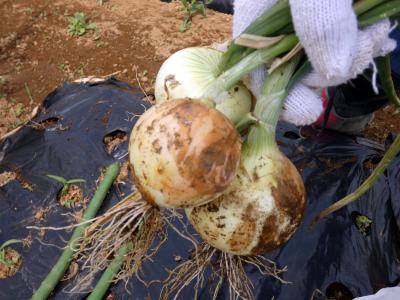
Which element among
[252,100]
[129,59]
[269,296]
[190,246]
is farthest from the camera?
[129,59]

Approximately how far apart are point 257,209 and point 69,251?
2.31 feet

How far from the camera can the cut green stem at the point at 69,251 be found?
129cm

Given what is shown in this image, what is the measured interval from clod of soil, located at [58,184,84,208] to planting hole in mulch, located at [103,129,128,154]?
21cm

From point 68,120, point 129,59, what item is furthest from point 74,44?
point 68,120

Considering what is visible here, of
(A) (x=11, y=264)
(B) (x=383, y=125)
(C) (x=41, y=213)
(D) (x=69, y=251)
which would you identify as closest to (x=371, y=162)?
(B) (x=383, y=125)

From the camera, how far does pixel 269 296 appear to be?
130 cm

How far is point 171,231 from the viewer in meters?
1.46

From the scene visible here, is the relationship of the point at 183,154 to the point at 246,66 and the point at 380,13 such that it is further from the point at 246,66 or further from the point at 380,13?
the point at 380,13

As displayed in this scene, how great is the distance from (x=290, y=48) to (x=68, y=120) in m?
1.12

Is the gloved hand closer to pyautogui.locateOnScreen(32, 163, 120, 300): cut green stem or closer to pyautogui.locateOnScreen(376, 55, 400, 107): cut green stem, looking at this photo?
pyautogui.locateOnScreen(376, 55, 400, 107): cut green stem

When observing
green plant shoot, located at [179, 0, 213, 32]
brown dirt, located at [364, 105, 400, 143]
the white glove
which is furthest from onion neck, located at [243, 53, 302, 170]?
green plant shoot, located at [179, 0, 213, 32]

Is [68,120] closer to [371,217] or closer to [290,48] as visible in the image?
[290,48]

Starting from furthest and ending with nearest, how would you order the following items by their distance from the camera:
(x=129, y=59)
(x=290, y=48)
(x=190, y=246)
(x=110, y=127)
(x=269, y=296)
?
(x=129, y=59)
(x=110, y=127)
(x=190, y=246)
(x=269, y=296)
(x=290, y=48)

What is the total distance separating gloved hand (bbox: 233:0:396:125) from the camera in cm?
81
